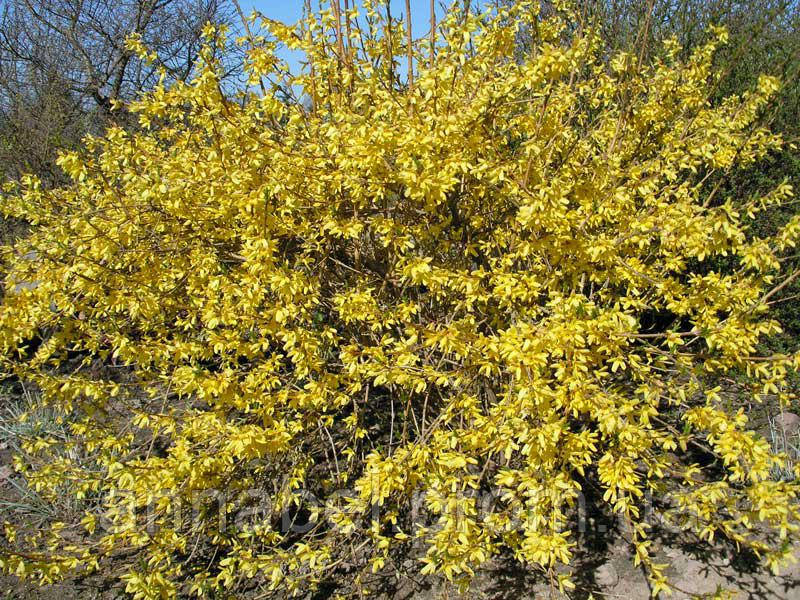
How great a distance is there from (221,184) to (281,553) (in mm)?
1440

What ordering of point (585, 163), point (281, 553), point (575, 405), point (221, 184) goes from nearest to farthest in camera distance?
point (575, 405) < point (281, 553) < point (221, 184) < point (585, 163)

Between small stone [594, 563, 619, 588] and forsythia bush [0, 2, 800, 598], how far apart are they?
26cm

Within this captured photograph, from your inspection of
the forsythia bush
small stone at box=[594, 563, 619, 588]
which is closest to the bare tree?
the forsythia bush

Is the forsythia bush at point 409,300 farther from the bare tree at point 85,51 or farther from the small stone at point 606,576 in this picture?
the bare tree at point 85,51

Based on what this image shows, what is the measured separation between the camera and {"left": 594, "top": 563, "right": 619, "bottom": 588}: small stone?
2.61 metres

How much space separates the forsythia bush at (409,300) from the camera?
2016 mm

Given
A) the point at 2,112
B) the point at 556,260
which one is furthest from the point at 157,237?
the point at 2,112

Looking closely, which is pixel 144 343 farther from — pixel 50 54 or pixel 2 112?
pixel 50 54

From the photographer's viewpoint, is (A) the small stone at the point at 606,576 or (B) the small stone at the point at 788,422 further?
(B) the small stone at the point at 788,422

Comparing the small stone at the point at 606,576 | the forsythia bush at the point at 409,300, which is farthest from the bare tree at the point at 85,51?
the small stone at the point at 606,576

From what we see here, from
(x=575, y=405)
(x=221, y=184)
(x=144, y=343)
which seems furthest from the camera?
(x=144, y=343)

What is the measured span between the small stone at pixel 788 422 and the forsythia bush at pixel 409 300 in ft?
3.37

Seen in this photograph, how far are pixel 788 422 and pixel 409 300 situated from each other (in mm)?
2763

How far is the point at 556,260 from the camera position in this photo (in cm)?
231
